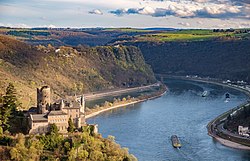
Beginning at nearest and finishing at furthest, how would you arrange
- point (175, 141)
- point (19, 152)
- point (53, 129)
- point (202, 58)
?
1. point (19, 152)
2. point (53, 129)
3. point (175, 141)
4. point (202, 58)

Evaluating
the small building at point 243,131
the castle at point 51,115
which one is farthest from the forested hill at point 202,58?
the castle at point 51,115

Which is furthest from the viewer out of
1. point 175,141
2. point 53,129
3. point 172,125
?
point 172,125

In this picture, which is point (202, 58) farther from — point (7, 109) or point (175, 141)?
point (7, 109)

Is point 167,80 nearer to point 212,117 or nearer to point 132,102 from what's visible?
point 132,102

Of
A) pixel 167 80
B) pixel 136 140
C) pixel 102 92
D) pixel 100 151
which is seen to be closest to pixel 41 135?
pixel 100 151

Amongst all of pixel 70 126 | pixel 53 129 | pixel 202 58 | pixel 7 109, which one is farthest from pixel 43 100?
pixel 202 58

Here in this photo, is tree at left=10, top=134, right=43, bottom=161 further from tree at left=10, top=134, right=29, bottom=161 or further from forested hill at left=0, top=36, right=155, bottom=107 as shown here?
forested hill at left=0, top=36, right=155, bottom=107
